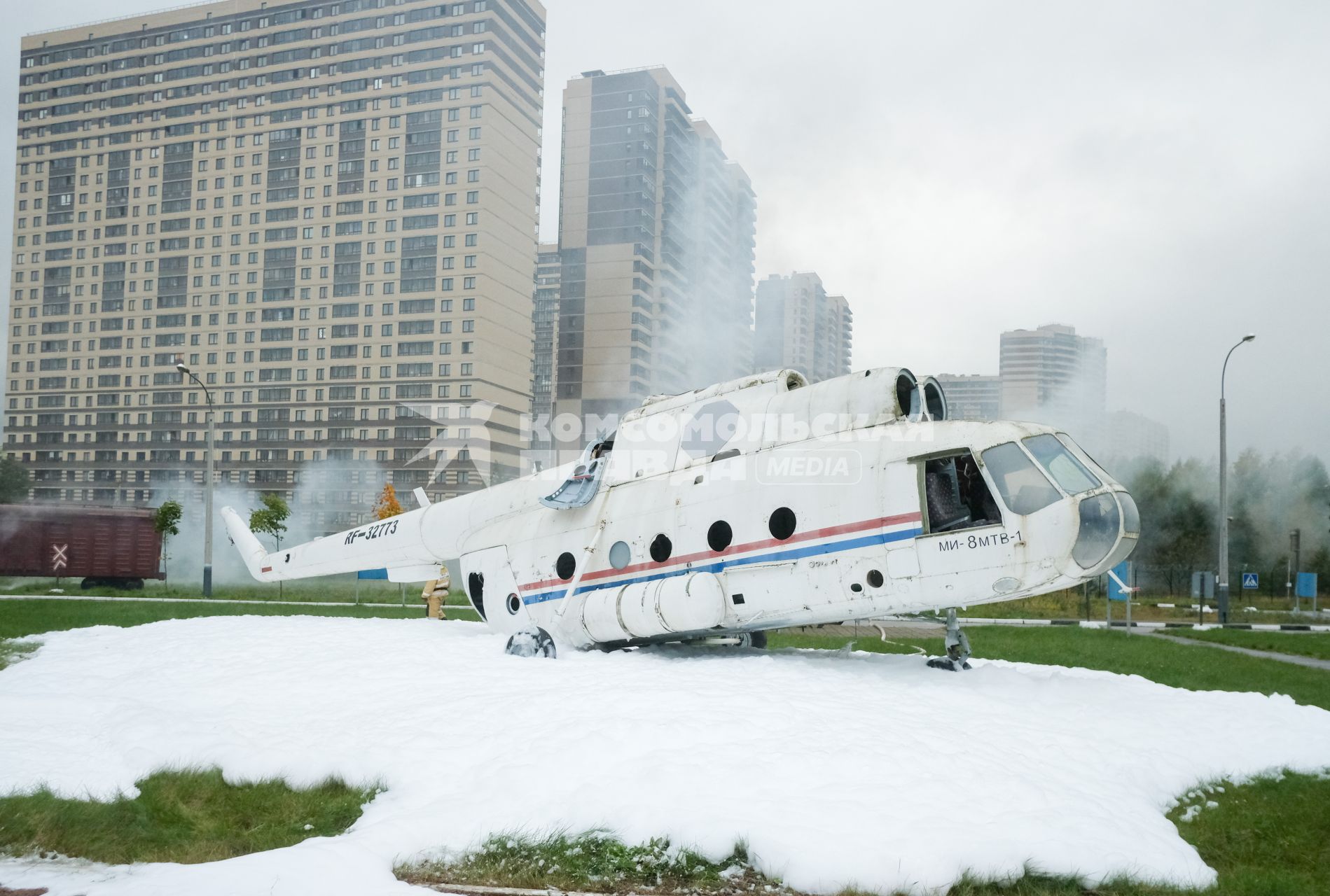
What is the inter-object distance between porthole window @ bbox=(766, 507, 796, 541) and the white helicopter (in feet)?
0.07

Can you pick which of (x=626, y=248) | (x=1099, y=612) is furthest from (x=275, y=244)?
(x=1099, y=612)

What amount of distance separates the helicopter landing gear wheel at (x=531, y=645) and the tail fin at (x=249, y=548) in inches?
308

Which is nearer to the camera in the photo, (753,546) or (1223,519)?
(753,546)

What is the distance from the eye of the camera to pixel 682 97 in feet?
371

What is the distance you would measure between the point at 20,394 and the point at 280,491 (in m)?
35.2

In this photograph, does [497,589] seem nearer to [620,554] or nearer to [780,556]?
[620,554]

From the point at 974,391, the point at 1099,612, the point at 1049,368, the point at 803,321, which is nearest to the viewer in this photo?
the point at 1099,612

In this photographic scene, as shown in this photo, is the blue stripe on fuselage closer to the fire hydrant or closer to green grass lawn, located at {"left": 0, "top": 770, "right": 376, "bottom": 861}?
green grass lawn, located at {"left": 0, "top": 770, "right": 376, "bottom": 861}

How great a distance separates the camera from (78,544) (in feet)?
142

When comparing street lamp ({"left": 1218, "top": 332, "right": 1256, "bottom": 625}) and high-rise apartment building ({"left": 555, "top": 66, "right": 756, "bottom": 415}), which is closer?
street lamp ({"left": 1218, "top": 332, "right": 1256, "bottom": 625})

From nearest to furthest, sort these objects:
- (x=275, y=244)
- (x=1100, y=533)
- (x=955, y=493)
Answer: (x=1100, y=533) → (x=955, y=493) → (x=275, y=244)

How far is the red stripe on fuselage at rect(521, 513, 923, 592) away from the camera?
11000 millimetres

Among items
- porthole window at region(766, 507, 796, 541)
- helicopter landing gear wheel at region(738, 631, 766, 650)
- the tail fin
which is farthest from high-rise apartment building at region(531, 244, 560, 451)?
porthole window at region(766, 507, 796, 541)

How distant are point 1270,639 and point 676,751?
24.8 metres
